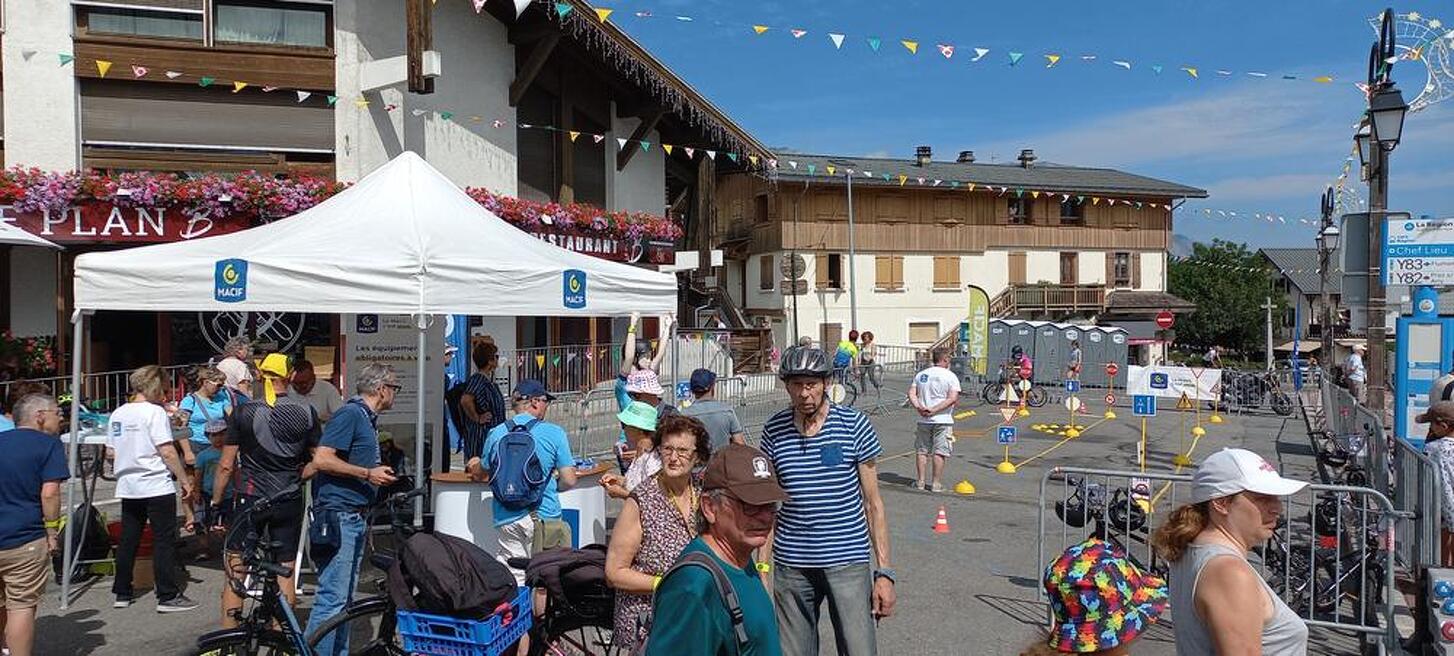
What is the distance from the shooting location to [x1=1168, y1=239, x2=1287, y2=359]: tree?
59531mm

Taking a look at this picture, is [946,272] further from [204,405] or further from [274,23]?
[204,405]

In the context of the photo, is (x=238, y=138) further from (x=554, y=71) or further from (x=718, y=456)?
(x=718, y=456)

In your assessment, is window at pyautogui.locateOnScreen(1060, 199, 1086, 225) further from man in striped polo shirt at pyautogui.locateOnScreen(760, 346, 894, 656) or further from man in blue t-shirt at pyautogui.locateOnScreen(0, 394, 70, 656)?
man in blue t-shirt at pyautogui.locateOnScreen(0, 394, 70, 656)

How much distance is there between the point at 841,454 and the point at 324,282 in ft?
13.9

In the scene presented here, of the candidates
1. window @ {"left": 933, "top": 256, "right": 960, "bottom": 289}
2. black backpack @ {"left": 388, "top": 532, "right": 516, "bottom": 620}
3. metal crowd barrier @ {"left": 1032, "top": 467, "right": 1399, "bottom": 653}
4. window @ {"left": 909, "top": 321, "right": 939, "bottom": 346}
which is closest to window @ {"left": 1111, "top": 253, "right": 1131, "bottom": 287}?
window @ {"left": 933, "top": 256, "right": 960, "bottom": 289}

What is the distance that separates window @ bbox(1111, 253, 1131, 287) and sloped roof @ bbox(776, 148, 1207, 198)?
3.12 metres

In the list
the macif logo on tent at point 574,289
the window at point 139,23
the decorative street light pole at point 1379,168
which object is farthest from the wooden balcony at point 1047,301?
the macif logo on tent at point 574,289

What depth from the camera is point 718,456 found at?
9.06 feet

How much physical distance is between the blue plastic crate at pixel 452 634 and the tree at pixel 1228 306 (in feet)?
204

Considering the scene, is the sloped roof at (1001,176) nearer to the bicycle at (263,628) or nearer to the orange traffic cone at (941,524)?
the orange traffic cone at (941,524)

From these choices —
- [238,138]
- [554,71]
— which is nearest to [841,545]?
[238,138]

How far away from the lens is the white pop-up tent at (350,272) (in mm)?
6602

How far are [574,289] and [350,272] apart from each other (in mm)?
1729

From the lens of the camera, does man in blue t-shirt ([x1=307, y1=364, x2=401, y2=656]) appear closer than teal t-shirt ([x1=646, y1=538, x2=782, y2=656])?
No
